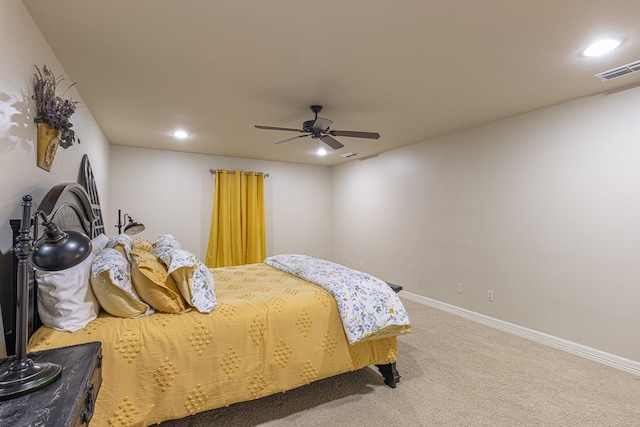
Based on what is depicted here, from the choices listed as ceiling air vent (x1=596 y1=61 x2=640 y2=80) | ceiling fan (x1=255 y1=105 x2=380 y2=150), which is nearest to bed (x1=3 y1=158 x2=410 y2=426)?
ceiling fan (x1=255 y1=105 x2=380 y2=150)

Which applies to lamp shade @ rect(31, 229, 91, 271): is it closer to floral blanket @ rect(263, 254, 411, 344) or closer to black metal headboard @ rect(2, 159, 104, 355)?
black metal headboard @ rect(2, 159, 104, 355)

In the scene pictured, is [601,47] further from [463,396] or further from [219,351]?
[219,351]

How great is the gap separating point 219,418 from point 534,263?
3307 millimetres

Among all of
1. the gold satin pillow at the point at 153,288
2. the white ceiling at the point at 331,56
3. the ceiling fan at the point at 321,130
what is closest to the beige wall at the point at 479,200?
the white ceiling at the point at 331,56

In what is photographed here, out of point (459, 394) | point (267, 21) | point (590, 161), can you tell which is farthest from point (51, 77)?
point (590, 161)

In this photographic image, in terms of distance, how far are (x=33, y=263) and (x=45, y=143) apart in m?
1.18

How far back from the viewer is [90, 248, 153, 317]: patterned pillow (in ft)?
5.45

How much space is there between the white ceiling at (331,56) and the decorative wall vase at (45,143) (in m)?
0.61

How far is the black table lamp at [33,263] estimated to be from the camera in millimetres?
981

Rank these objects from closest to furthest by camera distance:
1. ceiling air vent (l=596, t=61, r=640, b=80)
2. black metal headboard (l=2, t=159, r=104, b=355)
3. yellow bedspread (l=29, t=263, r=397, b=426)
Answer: black metal headboard (l=2, t=159, r=104, b=355), yellow bedspread (l=29, t=263, r=397, b=426), ceiling air vent (l=596, t=61, r=640, b=80)

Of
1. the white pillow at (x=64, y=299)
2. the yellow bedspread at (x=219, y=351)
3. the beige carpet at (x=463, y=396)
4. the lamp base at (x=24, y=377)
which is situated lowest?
the beige carpet at (x=463, y=396)

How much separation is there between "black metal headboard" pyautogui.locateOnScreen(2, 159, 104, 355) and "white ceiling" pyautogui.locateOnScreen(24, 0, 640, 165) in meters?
0.94

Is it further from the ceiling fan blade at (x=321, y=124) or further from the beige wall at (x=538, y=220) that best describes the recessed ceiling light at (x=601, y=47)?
the ceiling fan blade at (x=321, y=124)

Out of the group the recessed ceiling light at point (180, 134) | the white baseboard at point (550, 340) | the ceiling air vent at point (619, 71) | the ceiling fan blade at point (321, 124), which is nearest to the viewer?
the ceiling air vent at point (619, 71)
